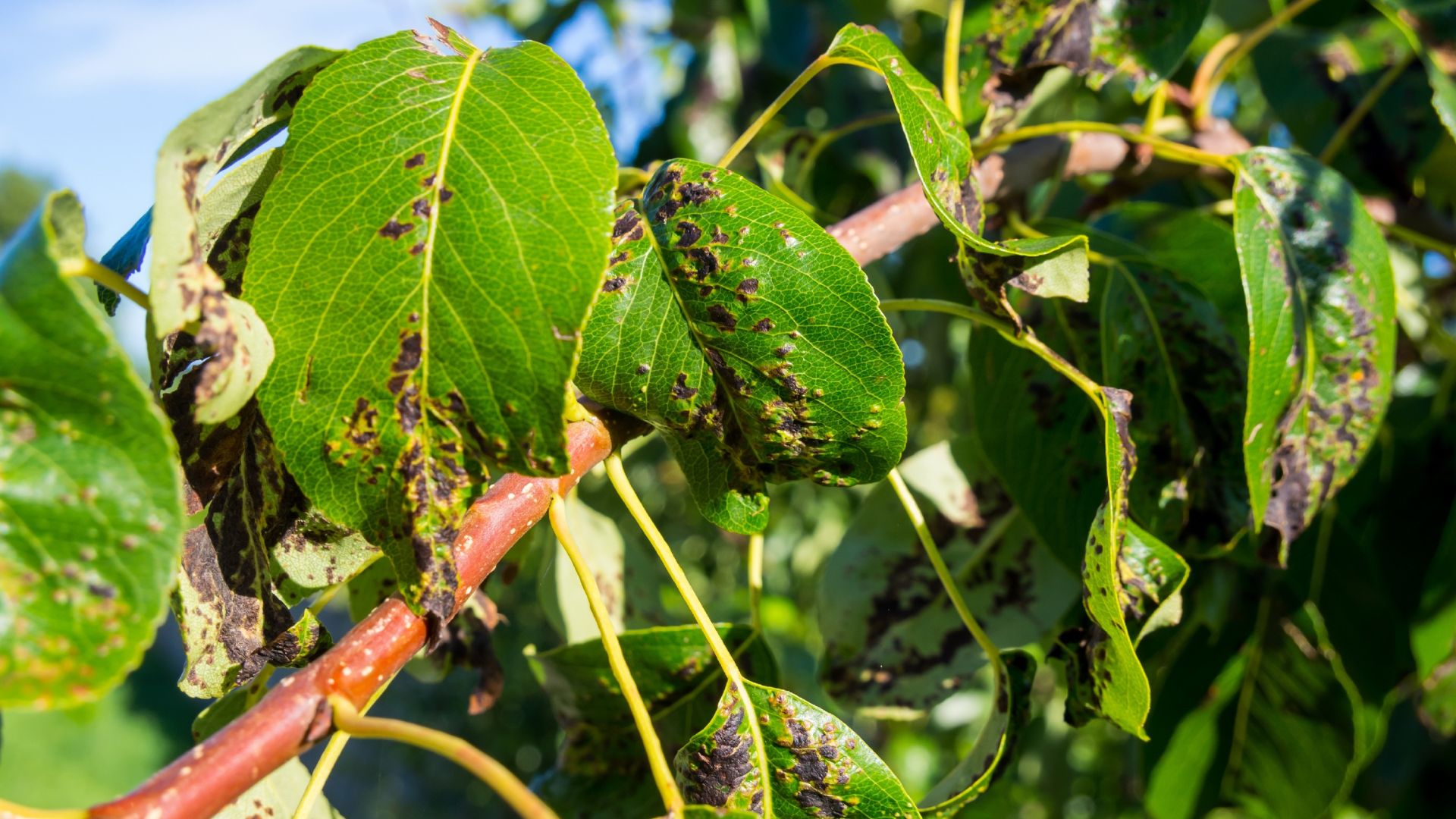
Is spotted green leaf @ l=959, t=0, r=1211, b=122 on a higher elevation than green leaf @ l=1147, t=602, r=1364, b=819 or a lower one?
higher

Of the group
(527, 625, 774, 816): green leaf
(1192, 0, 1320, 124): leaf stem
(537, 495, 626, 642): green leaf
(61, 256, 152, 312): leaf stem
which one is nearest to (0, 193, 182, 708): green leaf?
(61, 256, 152, 312): leaf stem

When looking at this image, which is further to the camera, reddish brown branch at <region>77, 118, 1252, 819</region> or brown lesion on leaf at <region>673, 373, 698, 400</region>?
brown lesion on leaf at <region>673, 373, 698, 400</region>

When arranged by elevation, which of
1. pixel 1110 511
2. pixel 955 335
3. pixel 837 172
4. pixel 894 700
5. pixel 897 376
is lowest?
pixel 955 335

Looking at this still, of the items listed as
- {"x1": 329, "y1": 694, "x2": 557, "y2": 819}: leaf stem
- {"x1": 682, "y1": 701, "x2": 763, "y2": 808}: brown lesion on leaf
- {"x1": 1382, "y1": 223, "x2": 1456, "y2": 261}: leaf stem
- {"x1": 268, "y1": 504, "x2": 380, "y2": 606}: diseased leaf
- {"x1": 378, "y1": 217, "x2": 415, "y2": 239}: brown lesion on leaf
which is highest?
{"x1": 378, "y1": 217, "x2": 415, "y2": 239}: brown lesion on leaf

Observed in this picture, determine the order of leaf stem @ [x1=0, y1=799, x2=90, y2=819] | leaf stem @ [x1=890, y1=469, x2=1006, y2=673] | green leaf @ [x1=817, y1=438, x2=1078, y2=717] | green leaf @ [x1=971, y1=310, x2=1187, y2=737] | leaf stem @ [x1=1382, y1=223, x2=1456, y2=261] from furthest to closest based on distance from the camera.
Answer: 1. leaf stem @ [x1=1382, y1=223, x2=1456, y2=261]
2. green leaf @ [x1=817, y1=438, x2=1078, y2=717]
3. leaf stem @ [x1=890, y1=469, x2=1006, y2=673]
4. green leaf @ [x1=971, y1=310, x2=1187, y2=737]
5. leaf stem @ [x1=0, y1=799, x2=90, y2=819]

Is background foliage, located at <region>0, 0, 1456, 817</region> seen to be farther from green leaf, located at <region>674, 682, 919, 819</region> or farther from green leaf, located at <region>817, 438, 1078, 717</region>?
green leaf, located at <region>674, 682, 919, 819</region>

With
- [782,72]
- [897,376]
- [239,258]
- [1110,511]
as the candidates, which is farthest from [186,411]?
[782,72]

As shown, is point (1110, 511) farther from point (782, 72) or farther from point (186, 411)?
point (782, 72)
